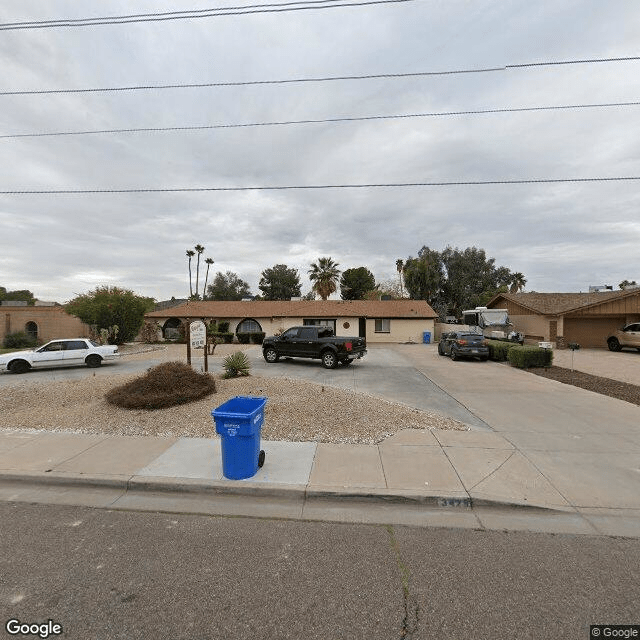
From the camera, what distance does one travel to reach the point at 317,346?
50.5 feet

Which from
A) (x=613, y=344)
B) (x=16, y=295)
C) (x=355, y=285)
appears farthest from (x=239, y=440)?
(x=16, y=295)

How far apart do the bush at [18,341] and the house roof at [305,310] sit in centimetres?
1064

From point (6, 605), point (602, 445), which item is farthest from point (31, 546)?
point (602, 445)

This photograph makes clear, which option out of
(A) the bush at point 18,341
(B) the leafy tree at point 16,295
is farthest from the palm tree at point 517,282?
(B) the leafy tree at point 16,295

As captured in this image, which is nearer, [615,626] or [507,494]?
[615,626]

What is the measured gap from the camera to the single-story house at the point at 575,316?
928 inches

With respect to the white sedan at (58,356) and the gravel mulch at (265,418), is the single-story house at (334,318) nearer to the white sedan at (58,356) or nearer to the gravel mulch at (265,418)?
the white sedan at (58,356)

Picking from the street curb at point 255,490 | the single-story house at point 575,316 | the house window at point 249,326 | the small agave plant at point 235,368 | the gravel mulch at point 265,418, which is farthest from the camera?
the house window at point 249,326

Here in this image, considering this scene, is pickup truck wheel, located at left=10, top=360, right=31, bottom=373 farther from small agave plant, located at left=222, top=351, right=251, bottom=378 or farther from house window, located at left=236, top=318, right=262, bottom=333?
house window, located at left=236, top=318, right=262, bottom=333

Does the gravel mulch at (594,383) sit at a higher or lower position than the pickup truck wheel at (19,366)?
lower

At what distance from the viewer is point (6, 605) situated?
2.61 m

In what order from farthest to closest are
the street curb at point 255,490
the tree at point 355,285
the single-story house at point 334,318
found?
the tree at point 355,285, the single-story house at point 334,318, the street curb at point 255,490

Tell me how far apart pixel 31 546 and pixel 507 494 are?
4992 mm

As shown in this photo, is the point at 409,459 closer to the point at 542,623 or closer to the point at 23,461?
the point at 542,623
